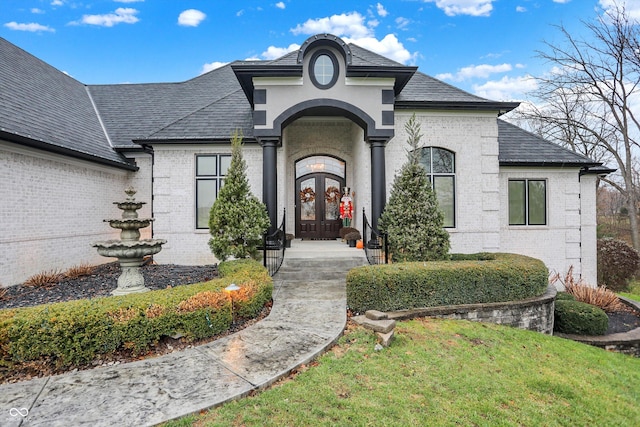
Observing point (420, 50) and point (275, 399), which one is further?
point (420, 50)

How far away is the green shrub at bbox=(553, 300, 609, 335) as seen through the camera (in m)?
6.62

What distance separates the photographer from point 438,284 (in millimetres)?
5539

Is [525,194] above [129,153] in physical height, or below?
below

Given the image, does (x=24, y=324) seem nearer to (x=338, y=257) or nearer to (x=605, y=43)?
(x=338, y=257)

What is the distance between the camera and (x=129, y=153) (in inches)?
412

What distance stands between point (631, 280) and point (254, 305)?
17008mm

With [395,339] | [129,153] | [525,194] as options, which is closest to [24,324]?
[395,339]

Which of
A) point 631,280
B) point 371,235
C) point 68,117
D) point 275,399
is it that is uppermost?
point 68,117

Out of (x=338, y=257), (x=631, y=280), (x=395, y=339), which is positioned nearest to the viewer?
(x=395, y=339)

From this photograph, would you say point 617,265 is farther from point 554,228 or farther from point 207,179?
point 207,179

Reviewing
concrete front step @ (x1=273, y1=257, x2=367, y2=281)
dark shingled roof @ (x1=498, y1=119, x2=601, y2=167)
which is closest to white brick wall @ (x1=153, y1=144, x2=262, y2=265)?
concrete front step @ (x1=273, y1=257, x2=367, y2=281)

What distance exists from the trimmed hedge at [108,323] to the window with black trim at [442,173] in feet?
24.1

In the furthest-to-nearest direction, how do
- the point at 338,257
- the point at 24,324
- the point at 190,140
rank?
the point at 190,140
the point at 338,257
the point at 24,324

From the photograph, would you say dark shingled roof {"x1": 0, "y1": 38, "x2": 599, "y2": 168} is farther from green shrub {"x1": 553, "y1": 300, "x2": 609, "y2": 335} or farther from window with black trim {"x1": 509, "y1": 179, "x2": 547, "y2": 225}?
green shrub {"x1": 553, "y1": 300, "x2": 609, "y2": 335}
